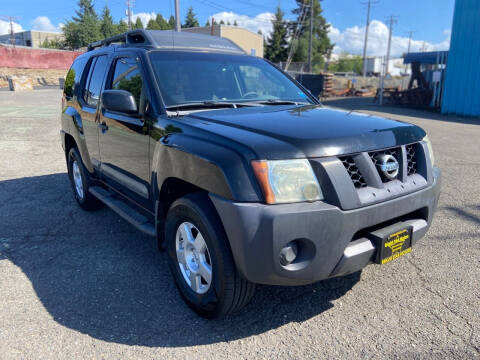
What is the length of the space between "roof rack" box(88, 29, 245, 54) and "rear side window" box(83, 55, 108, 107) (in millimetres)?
329

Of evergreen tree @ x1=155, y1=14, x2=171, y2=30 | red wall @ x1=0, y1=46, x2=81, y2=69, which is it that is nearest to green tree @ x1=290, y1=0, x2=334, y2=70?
evergreen tree @ x1=155, y1=14, x2=171, y2=30

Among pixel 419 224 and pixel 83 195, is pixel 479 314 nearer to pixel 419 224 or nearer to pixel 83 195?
pixel 419 224

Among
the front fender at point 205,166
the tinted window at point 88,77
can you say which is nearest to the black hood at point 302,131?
the front fender at point 205,166

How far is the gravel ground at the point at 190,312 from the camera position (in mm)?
2391

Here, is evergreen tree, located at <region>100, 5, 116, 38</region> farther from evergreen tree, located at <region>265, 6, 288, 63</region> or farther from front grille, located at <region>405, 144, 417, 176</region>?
front grille, located at <region>405, 144, 417, 176</region>

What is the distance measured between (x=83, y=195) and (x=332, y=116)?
316cm

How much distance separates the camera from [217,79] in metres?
3.48

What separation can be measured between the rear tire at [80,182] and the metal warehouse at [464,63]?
16321 millimetres

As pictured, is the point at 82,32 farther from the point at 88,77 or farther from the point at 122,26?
the point at 88,77

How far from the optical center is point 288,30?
75.8 m

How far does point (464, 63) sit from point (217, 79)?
16.5 metres

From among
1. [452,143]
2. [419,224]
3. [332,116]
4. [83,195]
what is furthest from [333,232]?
[452,143]

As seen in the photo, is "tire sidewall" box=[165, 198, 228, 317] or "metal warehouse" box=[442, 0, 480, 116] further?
"metal warehouse" box=[442, 0, 480, 116]

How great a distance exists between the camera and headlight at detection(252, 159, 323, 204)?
212 centimetres
